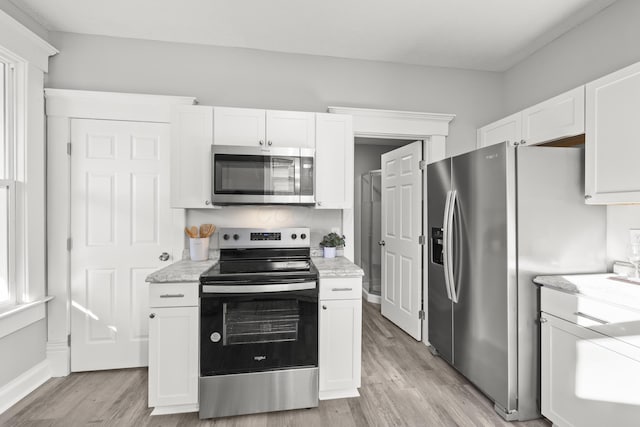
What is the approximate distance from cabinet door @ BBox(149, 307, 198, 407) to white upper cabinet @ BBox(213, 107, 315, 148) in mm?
1276

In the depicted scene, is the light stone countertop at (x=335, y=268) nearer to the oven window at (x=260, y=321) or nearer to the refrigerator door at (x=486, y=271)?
the oven window at (x=260, y=321)

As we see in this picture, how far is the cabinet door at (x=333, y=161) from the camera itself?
8.14ft

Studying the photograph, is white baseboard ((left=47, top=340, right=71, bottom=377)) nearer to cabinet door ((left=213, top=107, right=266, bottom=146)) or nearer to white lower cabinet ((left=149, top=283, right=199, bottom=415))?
white lower cabinet ((left=149, top=283, right=199, bottom=415))

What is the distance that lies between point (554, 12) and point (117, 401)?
416 centimetres

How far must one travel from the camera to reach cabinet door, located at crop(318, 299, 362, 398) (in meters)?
2.10

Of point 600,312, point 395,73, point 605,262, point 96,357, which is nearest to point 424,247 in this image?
point 605,262

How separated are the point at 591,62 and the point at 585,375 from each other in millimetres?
2212

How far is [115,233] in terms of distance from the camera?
2551mm

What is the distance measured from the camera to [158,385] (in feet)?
6.36

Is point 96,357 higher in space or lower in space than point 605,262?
lower

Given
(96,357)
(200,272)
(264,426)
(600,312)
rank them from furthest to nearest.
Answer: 1. (96,357)
2. (200,272)
3. (264,426)
4. (600,312)

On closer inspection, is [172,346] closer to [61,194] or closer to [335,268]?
[335,268]

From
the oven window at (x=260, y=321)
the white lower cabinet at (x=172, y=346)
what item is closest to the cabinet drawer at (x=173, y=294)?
the white lower cabinet at (x=172, y=346)

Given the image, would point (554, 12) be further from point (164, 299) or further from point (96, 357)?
point (96, 357)
